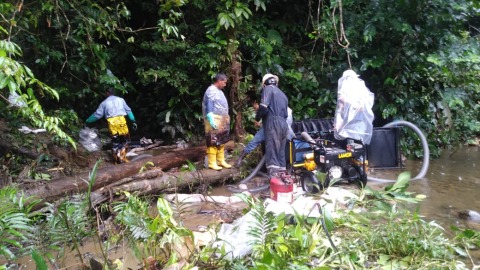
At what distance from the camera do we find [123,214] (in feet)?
8.35

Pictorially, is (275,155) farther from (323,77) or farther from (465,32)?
(465,32)

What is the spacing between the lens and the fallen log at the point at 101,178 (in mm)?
4078

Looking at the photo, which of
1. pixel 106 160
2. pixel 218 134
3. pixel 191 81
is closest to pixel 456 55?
pixel 218 134

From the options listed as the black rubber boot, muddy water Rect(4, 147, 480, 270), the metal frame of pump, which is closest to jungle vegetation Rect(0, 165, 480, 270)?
muddy water Rect(4, 147, 480, 270)

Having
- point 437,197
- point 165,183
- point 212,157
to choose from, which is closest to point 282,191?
point 165,183

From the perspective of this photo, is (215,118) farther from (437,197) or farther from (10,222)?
(10,222)

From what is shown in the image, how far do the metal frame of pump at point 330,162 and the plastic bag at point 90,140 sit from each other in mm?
4579

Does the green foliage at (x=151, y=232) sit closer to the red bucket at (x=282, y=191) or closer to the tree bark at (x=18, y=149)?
the red bucket at (x=282, y=191)

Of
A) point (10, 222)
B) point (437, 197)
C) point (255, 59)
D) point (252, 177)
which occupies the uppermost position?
point (255, 59)

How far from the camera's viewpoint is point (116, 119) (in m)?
6.70

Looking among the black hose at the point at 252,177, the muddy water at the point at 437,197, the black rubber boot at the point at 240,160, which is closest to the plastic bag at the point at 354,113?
the muddy water at the point at 437,197

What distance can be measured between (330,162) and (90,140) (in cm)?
530

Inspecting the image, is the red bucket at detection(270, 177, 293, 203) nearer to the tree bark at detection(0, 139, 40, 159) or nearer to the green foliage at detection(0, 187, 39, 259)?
the green foliage at detection(0, 187, 39, 259)

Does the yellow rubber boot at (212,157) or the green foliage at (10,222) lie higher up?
the green foliage at (10,222)
